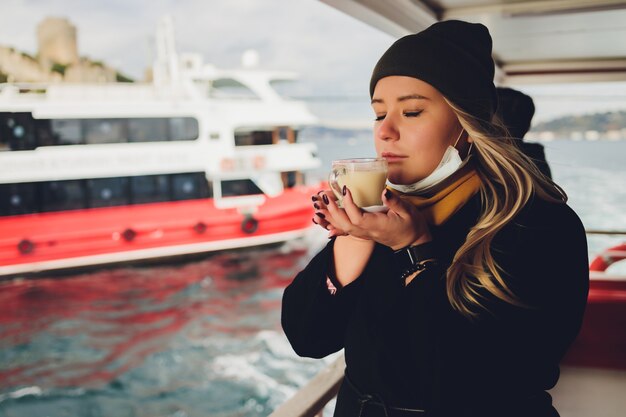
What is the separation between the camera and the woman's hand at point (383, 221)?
781mm

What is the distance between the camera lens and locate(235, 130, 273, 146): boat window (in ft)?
43.4

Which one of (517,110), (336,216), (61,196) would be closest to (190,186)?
(61,196)

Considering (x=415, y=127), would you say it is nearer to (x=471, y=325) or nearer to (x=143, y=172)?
(x=471, y=325)

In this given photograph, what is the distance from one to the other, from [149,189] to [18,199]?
2.83 m

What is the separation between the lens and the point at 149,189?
39.2 feet

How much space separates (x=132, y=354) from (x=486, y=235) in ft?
38.7

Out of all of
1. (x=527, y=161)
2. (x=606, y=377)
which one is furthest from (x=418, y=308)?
(x=606, y=377)

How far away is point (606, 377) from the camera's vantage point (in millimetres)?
2479

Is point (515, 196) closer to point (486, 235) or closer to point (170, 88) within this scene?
point (486, 235)

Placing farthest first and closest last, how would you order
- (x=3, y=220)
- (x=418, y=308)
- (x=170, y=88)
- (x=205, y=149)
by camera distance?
(x=170, y=88), (x=205, y=149), (x=3, y=220), (x=418, y=308)

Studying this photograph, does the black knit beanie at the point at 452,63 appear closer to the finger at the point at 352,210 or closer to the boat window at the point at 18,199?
the finger at the point at 352,210

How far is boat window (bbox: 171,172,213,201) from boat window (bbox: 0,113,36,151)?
10.9 feet

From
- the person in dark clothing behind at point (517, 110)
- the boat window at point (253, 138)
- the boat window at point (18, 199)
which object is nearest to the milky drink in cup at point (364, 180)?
the person in dark clothing behind at point (517, 110)

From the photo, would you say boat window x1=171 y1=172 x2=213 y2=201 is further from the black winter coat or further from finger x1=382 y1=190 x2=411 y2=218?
finger x1=382 y1=190 x2=411 y2=218
